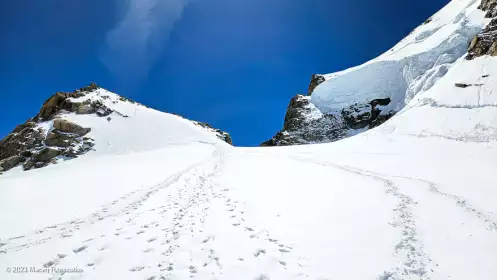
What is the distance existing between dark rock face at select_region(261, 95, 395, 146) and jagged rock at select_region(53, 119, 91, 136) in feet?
162

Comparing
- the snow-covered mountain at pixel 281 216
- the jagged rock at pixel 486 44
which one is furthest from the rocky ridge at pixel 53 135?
the jagged rock at pixel 486 44

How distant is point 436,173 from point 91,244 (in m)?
16.1

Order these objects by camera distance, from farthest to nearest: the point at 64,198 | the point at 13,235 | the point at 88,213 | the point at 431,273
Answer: the point at 64,198 < the point at 88,213 < the point at 13,235 < the point at 431,273

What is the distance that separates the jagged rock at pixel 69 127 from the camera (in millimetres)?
37219

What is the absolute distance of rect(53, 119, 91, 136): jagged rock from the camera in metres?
37.2

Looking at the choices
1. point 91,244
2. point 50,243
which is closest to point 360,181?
point 91,244

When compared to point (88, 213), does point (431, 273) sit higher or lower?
lower

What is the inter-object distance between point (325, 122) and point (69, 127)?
197ft

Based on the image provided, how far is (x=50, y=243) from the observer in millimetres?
7199

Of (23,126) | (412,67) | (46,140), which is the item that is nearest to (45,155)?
(46,140)

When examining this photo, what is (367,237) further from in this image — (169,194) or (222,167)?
(222,167)

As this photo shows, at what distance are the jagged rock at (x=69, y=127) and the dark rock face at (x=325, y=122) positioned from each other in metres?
49.2

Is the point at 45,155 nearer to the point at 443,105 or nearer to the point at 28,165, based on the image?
the point at 28,165

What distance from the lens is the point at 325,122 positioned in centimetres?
7344
